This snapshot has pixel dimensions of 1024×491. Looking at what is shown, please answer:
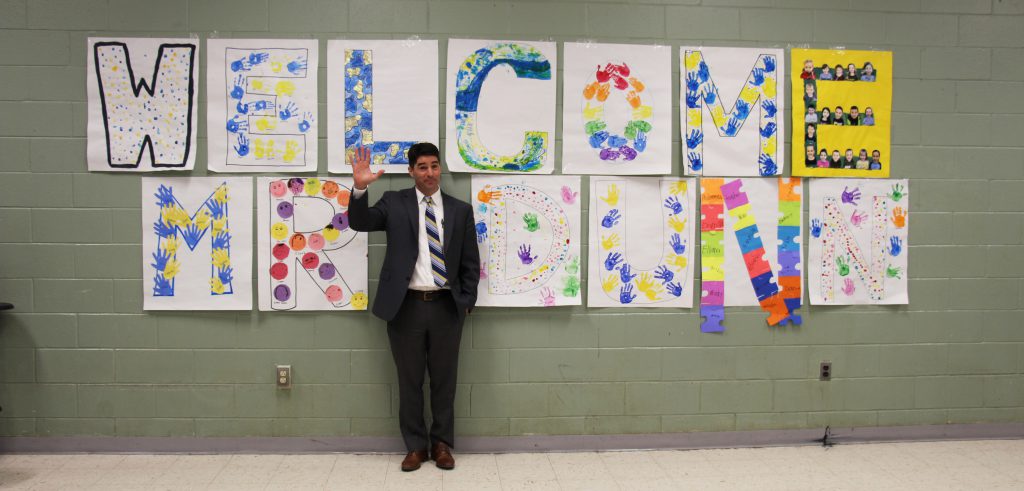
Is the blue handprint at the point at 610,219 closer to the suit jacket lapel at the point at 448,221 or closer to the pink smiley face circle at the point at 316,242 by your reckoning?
the suit jacket lapel at the point at 448,221

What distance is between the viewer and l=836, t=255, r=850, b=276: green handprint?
3.20 m

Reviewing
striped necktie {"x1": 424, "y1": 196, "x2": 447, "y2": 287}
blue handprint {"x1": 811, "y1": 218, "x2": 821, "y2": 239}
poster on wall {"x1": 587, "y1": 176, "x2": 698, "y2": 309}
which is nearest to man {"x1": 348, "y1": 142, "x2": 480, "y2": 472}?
striped necktie {"x1": 424, "y1": 196, "x2": 447, "y2": 287}

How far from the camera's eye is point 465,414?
310 cm

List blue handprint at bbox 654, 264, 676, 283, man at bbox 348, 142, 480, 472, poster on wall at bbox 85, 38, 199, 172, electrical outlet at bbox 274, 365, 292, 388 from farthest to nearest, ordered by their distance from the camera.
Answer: blue handprint at bbox 654, 264, 676, 283
electrical outlet at bbox 274, 365, 292, 388
poster on wall at bbox 85, 38, 199, 172
man at bbox 348, 142, 480, 472

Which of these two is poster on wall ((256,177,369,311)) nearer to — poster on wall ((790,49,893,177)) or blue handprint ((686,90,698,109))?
blue handprint ((686,90,698,109))

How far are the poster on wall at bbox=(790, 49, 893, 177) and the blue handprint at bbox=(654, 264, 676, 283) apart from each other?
0.82 metres

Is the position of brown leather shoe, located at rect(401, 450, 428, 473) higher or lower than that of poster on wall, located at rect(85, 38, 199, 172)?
lower

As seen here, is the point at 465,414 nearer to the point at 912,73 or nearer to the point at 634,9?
the point at 634,9

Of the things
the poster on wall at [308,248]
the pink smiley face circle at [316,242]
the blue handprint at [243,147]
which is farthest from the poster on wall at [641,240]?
the blue handprint at [243,147]

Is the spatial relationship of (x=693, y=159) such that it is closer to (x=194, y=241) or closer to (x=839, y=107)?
(x=839, y=107)

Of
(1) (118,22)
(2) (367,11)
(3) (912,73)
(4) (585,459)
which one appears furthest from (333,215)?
(3) (912,73)

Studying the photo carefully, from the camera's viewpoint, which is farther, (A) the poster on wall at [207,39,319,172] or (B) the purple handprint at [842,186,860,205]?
(B) the purple handprint at [842,186,860,205]

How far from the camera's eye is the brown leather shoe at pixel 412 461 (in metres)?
2.84

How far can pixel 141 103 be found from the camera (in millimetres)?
2949
